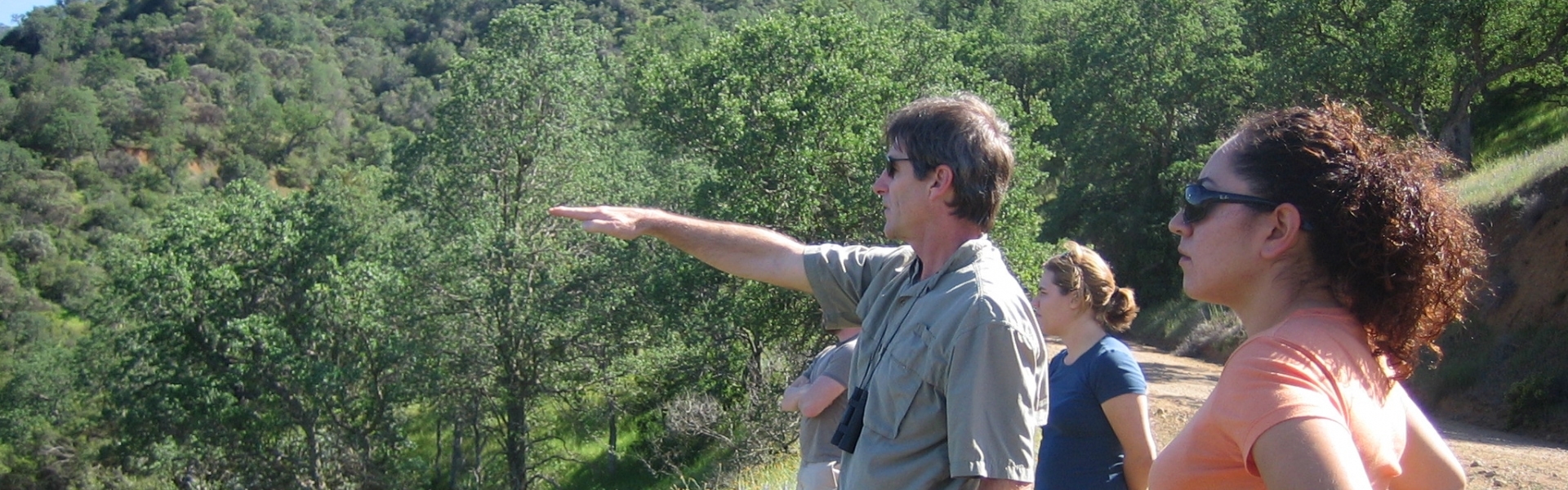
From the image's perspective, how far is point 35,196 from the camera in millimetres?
54250

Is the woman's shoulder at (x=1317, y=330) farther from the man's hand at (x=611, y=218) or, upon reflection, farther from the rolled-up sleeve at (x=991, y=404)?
the man's hand at (x=611, y=218)

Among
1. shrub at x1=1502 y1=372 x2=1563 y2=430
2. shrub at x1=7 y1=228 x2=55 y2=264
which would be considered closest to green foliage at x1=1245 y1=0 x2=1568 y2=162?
shrub at x1=1502 y1=372 x2=1563 y2=430

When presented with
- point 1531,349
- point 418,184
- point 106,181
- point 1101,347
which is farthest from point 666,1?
point 1101,347

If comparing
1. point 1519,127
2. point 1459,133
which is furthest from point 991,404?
point 1519,127

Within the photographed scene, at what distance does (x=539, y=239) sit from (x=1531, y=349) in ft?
47.6

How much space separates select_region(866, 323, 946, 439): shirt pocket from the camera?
2105mm

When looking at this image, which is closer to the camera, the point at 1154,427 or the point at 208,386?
the point at 1154,427

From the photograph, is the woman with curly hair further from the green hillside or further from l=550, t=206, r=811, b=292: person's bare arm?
the green hillside

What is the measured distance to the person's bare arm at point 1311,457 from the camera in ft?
4.43

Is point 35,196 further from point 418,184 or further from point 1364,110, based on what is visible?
point 1364,110

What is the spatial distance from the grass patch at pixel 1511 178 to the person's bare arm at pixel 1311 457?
15.6 meters

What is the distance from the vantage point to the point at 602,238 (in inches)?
794

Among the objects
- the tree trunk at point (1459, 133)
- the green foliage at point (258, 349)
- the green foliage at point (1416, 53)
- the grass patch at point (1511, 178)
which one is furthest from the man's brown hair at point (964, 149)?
the tree trunk at point (1459, 133)

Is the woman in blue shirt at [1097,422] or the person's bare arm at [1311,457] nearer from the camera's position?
the person's bare arm at [1311,457]
